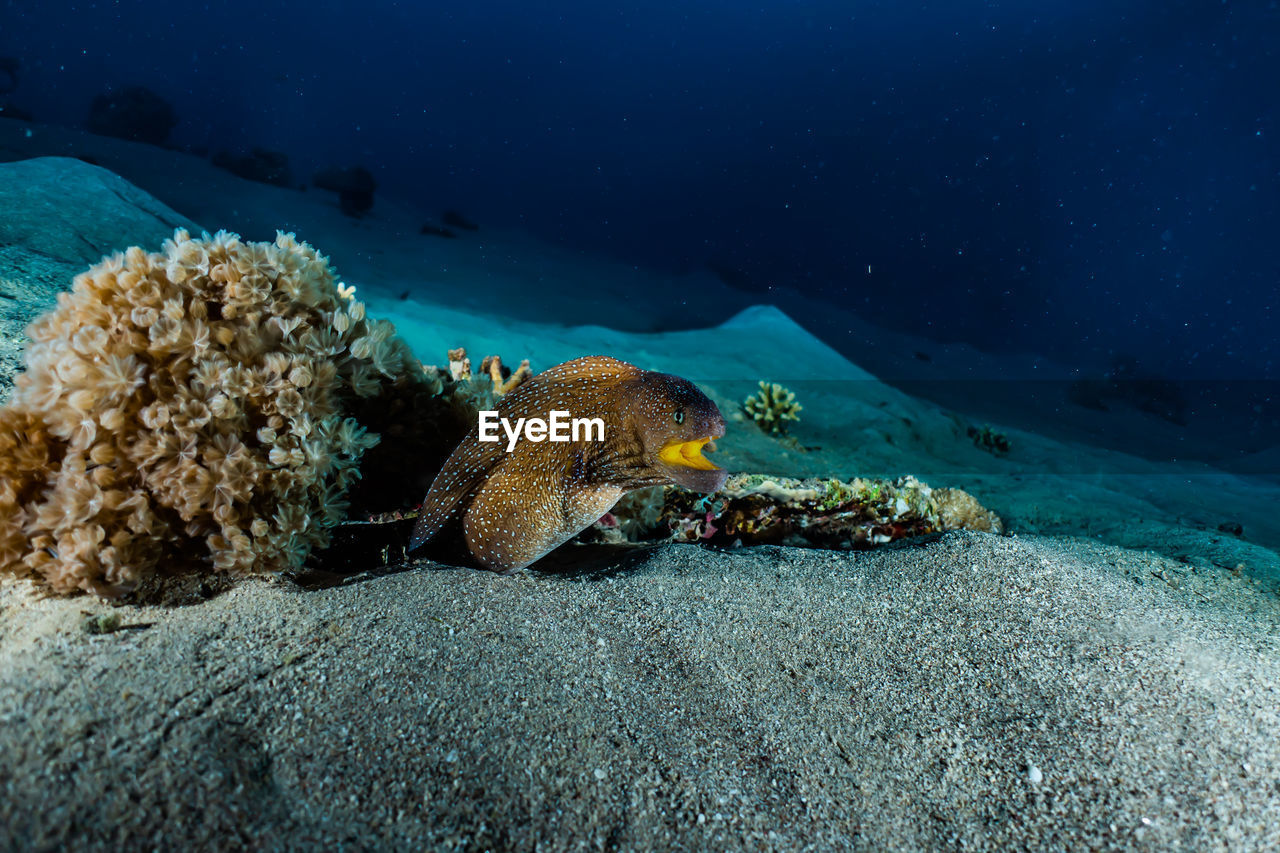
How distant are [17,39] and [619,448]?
41601mm

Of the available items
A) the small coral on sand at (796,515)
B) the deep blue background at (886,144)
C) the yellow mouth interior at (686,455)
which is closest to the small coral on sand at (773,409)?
the small coral on sand at (796,515)

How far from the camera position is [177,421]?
2.11m

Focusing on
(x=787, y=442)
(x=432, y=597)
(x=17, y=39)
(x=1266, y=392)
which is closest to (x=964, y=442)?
(x=787, y=442)

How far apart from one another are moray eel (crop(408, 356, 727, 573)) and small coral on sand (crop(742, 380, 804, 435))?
6540mm

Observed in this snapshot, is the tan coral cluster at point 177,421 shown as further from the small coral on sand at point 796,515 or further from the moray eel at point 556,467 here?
the small coral on sand at point 796,515

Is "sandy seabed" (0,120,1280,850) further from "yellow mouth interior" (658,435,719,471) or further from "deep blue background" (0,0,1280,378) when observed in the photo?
"deep blue background" (0,0,1280,378)

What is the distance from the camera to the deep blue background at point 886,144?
3512cm

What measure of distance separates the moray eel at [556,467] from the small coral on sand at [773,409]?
6540mm

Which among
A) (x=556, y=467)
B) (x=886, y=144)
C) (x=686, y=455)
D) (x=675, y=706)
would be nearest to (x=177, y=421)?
(x=556, y=467)

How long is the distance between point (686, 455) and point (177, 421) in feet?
7.27

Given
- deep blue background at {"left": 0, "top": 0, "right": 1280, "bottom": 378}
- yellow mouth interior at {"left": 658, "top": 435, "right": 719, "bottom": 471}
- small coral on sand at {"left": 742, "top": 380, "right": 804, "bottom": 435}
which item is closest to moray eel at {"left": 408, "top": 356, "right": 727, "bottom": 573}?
yellow mouth interior at {"left": 658, "top": 435, "right": 719, "bottom": 471}

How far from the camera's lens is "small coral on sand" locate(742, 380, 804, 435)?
9172 millimetres

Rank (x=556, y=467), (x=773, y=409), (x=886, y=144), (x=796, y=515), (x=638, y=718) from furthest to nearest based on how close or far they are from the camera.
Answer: (x=886, y=144) < (x=773, y=409) < (x=796, y=515) < (x=556, y=467) < (x=638, y=718)

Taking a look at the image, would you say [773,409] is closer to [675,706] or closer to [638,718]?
[675,706]
